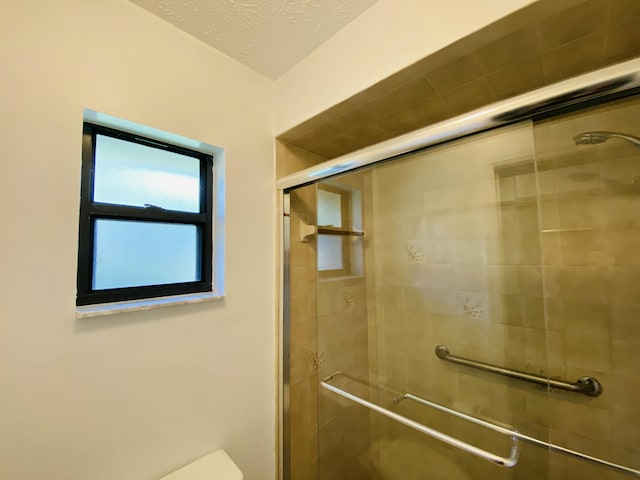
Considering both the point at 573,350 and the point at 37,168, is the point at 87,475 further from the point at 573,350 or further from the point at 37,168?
the point at 573,350

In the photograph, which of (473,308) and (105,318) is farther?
(473,308)

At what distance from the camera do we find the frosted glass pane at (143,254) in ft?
3.02

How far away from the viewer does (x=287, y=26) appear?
3.41 ft

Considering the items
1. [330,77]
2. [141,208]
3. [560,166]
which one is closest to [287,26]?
[330,77]

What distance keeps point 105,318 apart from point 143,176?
A: 0.55m

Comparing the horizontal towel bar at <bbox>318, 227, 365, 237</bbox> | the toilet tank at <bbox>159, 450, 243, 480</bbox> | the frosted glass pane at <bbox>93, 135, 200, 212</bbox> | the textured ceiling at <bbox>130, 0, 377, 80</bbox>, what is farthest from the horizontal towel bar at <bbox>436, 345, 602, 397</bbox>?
the textured ceiling at <bbox>130, 0, 377, 80</bbox>

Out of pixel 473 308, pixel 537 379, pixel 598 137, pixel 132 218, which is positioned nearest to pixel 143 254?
pixel 132 218

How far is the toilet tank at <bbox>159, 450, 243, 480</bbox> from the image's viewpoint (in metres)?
0.91

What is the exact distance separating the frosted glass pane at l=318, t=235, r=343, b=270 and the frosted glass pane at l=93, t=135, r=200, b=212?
704 millimetres

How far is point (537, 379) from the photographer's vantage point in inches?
46.5

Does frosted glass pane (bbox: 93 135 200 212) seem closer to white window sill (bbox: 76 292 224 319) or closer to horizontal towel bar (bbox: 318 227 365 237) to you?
white window sill (bbox: 76 292 224 319)

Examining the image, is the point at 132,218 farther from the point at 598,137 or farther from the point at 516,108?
the point at 598,137

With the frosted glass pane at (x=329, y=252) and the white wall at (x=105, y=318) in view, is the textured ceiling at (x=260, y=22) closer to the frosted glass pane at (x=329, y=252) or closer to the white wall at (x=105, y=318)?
the white wall at (x=105, y=318)

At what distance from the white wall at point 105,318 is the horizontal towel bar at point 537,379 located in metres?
1.05
